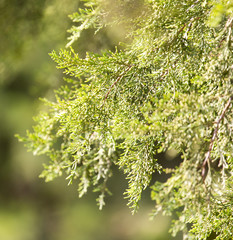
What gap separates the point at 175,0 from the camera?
5.41 feet

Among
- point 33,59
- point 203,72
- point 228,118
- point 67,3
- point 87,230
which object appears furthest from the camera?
point 87,230

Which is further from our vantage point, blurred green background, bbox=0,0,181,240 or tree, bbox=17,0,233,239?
blurred green background, bbox=0,0,181,240

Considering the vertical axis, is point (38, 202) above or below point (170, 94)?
above

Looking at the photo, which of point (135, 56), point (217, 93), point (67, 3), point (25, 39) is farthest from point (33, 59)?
point (217, 93)

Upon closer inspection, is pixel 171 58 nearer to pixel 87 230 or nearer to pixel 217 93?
pixel 217 93

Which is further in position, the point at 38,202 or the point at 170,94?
the point at 38,202

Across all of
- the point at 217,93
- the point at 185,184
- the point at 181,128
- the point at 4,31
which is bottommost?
the point at 185,184

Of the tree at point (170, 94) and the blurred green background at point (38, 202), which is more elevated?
the blurred green background at point (38, 202)

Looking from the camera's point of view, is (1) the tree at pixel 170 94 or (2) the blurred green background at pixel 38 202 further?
(2) the blurred green background at pixel 38 202

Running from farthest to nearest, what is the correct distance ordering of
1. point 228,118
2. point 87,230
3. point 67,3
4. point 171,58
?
point 87,230
point 67,3
point 171,58
point 228,118

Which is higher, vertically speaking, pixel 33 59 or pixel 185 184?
pixel 33 59

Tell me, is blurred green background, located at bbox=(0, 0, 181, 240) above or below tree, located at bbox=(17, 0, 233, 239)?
above

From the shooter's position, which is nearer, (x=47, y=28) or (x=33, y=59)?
(x=47, y=28)

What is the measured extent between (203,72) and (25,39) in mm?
2243
